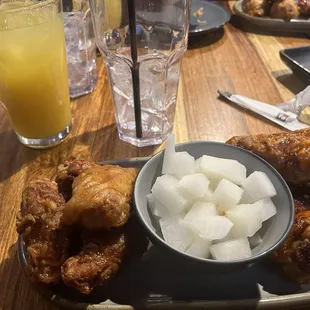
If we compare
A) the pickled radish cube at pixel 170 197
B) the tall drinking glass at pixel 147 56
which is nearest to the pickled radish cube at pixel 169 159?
the pickled radish cube at pixel 170 197

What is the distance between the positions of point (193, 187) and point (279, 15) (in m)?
1.55

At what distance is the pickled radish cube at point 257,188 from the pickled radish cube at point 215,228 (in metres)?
0.09

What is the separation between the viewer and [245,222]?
2.67 ft

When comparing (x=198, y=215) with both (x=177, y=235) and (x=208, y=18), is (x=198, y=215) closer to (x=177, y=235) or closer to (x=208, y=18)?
(x=177, y=235)

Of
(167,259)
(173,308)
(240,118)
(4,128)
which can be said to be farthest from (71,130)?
(173,308)

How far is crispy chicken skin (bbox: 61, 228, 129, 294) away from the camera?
2.51 ft

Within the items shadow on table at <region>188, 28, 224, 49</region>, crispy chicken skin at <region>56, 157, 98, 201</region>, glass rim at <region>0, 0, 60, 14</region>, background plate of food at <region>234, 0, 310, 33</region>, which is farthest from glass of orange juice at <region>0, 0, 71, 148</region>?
background plate of food at <region>234, 0, 310, 33</region>

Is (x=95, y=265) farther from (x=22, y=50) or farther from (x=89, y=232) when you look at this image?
(x=22, y=50)

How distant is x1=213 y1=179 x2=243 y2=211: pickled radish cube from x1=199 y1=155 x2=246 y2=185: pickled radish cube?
3 cm

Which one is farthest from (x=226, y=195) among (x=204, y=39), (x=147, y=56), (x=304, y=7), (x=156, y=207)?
(x=304, y=7)

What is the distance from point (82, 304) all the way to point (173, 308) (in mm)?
164

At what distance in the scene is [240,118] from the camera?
4.91 feet

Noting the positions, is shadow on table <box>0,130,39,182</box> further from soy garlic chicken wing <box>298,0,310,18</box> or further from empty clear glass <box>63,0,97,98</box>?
soy garlic chicken wing <box>298,0,310,18</box>

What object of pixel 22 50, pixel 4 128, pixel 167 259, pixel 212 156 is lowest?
pixel 4 128
